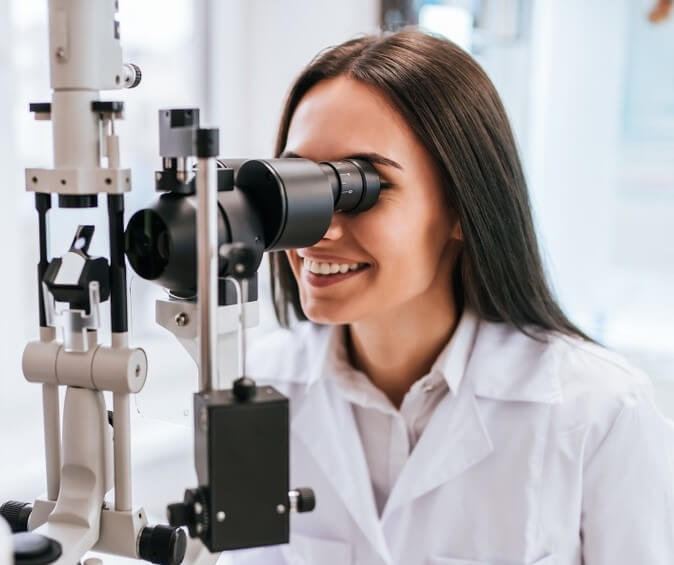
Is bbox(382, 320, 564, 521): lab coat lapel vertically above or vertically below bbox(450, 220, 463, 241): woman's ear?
below

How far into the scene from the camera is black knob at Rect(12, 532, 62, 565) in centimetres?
65

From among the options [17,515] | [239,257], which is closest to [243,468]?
[239,257]

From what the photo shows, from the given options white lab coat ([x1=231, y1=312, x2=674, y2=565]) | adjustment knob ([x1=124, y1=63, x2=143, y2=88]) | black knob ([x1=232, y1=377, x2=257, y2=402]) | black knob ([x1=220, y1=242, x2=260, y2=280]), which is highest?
adjustment knob ([x1=124, y1=63, x2=143, y2=88])

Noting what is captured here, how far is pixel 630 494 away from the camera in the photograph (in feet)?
3.68

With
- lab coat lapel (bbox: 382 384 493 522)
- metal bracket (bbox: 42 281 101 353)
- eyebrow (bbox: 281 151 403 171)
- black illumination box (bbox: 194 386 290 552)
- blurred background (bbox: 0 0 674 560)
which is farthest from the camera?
blurred background (bbox: 0 0 674 560)

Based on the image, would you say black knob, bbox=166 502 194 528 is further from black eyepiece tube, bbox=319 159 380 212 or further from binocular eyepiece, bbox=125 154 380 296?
black eyepiece tube, bbox=319 159 380 212

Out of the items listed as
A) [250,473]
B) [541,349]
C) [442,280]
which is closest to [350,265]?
[442,280]

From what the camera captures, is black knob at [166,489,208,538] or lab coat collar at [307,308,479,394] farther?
lab coat collar at [307,308,479,394]

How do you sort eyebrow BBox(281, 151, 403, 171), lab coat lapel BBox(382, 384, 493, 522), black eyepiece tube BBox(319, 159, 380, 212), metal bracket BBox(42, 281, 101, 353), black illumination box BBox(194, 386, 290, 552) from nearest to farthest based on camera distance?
1. black illumination box BBox(194, 386, 290, 552)
2. metal bracket BBox(42, 281, 101, 353)
3. black eyepiece tube BBox(319, 159, 380, 212)
4. eyebrow BBox(281, 151, 403, 171)
5. lab coat lapel BBox(382, 384, 493, 522)

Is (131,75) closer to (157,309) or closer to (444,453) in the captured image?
(157,309)

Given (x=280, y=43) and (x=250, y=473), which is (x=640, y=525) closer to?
(x=250, y=473)

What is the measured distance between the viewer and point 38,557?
2.15 ft

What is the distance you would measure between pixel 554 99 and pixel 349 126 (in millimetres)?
1393

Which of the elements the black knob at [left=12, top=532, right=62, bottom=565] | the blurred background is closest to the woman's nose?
the black knob at [left=12, top=532, right=62, bottom=565]
